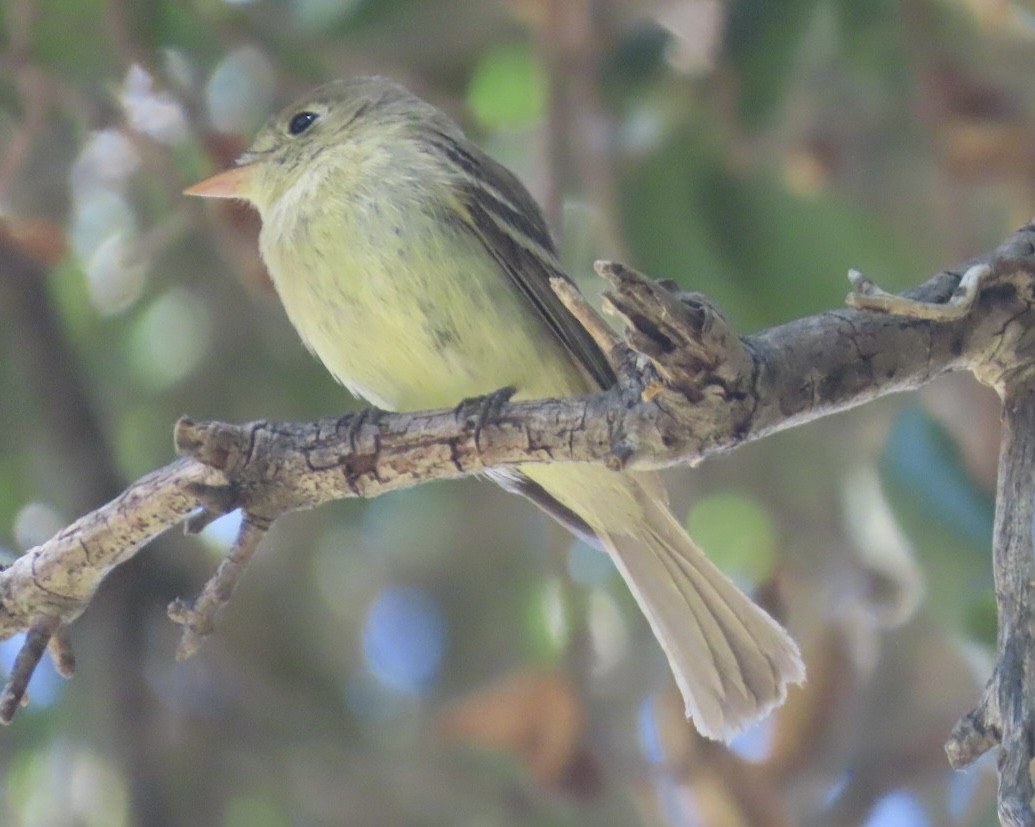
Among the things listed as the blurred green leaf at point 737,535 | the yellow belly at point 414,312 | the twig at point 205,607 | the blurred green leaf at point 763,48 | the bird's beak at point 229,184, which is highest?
the bird's beak at point 229,184

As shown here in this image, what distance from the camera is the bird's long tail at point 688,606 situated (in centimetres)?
309

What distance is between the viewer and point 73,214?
4883 mm

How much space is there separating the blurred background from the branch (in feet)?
4.61

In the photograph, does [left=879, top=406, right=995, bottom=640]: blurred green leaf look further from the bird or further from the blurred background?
the bird

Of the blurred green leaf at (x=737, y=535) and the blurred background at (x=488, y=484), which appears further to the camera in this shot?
the blurred green leaf at (x=737, y=535)

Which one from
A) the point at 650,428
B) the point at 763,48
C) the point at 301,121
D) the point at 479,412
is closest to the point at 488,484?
the point at 301,121

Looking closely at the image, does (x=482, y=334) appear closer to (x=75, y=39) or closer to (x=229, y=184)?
(x=229, y=184)

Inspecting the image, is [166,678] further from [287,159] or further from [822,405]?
[822,405]

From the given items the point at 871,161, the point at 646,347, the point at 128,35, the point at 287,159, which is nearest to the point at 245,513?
the point at 646,347

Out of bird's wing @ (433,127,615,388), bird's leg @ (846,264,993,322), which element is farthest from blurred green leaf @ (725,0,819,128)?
bird's leg @ (846,264,993,322)

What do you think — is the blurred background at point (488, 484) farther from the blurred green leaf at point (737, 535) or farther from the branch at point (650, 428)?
the branch at point (650, 428)

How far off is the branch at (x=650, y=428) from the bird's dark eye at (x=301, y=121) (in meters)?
1.68

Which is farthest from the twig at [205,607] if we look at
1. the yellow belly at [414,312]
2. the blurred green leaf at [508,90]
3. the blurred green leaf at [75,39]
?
the blurred green leaf at [508,90]

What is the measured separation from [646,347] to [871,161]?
3442 millimetres
